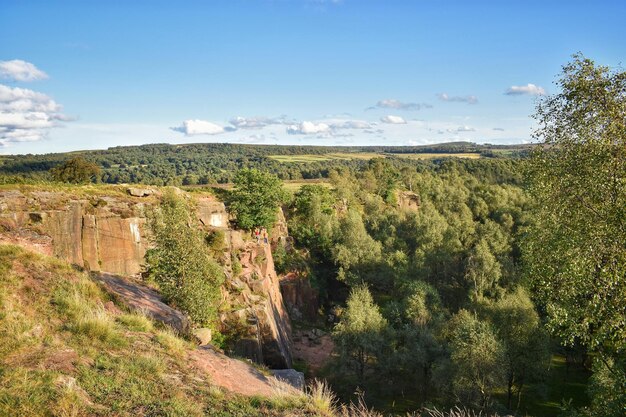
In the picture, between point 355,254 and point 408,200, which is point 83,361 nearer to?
point 355,254

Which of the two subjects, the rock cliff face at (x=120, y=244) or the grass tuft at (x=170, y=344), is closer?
the grass tuft at (x=170, y=344)

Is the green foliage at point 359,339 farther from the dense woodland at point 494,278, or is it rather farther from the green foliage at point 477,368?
the green foliage at point 477,368

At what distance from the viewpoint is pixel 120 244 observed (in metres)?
29.2

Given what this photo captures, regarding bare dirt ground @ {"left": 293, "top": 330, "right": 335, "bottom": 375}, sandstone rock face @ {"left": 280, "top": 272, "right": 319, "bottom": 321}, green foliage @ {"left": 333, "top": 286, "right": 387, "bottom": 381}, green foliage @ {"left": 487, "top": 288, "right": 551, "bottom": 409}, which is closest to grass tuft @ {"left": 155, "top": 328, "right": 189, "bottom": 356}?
green foliage @ {"left": 333, "top": 286, "right": 387, "bottom": 381}

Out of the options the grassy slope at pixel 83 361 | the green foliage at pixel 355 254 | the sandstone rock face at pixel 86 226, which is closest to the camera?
the grassy slope at pixel 83 361

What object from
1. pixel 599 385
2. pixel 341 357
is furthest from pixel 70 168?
pixel 599 385

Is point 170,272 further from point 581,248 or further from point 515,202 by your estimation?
point 515,202

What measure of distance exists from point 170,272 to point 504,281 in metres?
41.4

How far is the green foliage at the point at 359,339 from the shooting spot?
30.3 metres

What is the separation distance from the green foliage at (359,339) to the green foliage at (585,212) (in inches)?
672

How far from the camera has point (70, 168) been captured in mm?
48781

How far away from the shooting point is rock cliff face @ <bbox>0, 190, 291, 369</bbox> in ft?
85.0

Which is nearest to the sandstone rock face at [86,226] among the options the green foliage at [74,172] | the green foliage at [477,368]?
the green foliage at [74,172]

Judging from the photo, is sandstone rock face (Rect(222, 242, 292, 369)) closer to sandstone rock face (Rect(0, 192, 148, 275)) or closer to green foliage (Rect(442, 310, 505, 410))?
sandstone rock face (Rect(0, 192, 148, 275))
